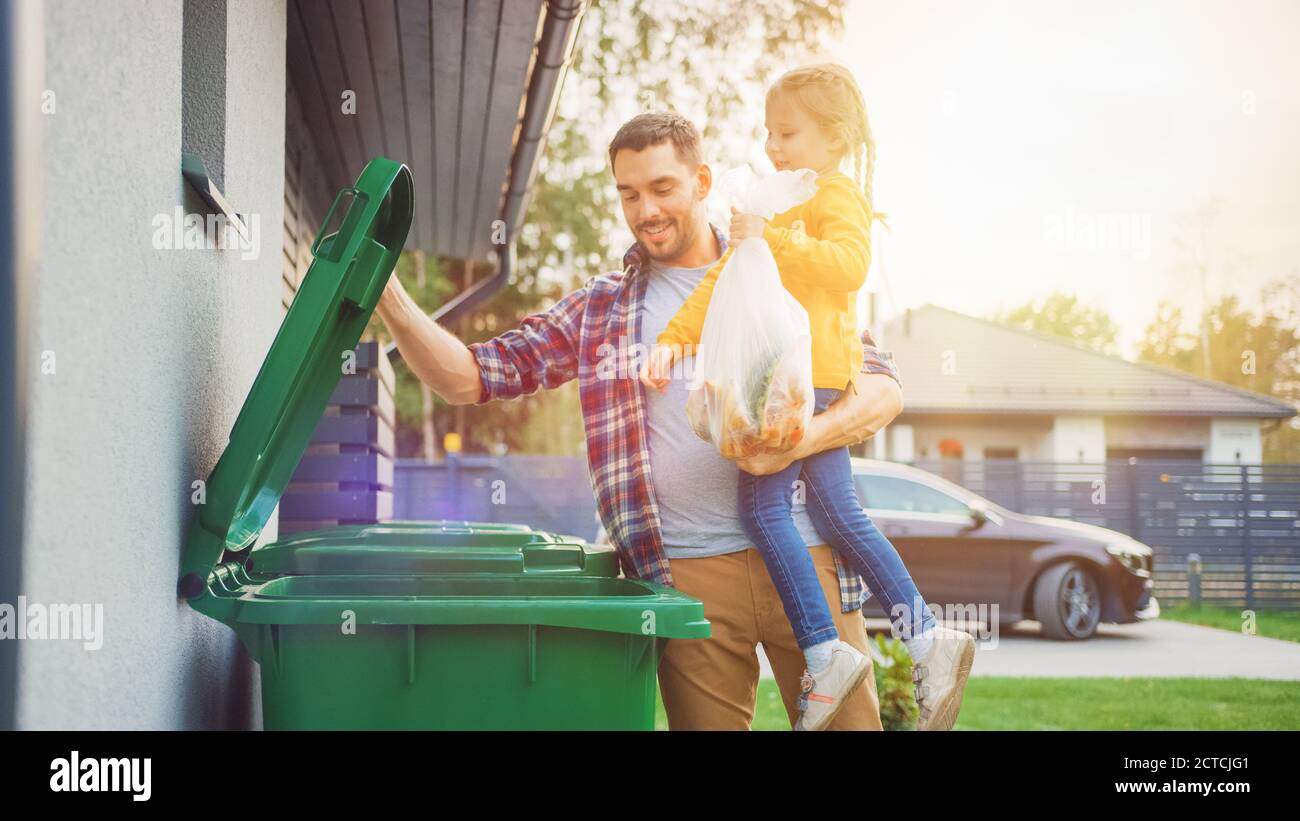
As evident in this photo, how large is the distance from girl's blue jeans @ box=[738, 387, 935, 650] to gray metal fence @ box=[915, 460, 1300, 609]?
390 inches

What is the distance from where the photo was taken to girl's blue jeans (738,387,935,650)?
2256mm

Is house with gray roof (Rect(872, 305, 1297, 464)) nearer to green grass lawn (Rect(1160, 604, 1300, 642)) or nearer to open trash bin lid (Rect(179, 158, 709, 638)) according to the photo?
green grass lawn (Rect(1160, 604, 1300, 642))

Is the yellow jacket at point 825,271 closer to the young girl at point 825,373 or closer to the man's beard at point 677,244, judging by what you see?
the young girl at point 825,373

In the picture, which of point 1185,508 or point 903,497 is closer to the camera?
point 903,497

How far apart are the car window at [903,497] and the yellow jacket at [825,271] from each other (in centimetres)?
675

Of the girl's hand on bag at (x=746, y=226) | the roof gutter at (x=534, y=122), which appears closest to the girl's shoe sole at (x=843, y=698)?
the girl's hand on bag at (x=746, y=226)

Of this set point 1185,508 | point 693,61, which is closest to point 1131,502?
point 1185,508

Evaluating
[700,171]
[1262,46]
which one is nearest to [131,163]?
[700,171]

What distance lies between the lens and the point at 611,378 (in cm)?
256

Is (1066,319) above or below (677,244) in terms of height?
above

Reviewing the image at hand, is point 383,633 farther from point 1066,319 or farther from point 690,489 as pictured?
point 1066,319

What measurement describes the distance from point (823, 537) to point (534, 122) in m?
2.69

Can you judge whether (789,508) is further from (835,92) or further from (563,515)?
(563,515)
